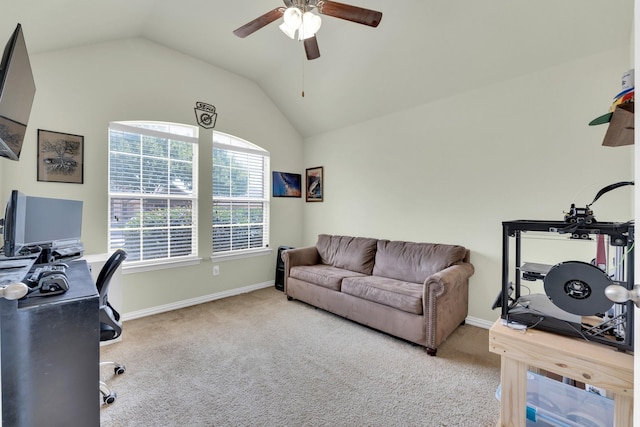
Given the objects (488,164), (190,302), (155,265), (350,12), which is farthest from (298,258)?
(350,12)

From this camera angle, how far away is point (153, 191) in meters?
3.25

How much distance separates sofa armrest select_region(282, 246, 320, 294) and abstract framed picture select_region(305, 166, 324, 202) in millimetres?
958

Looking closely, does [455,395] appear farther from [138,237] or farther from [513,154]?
[138,237]

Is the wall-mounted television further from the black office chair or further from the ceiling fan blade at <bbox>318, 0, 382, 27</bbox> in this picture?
the ceiling fan blade at <bbox>318, 0, 382, 27</bbox>

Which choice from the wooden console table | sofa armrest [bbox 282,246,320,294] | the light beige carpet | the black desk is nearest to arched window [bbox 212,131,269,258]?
sofa armrest [bbox 282,246,320,294]

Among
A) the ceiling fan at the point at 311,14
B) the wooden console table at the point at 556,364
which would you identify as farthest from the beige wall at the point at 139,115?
the wooden console table at the point at 556,364

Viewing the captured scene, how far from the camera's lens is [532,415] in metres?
→ 1.30

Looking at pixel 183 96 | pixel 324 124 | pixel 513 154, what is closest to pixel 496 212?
pixel 513 154

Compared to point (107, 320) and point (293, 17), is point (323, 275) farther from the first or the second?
point (293, 17)

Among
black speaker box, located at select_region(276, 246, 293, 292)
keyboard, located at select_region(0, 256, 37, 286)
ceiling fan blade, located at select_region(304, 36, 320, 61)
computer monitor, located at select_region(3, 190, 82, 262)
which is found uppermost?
ceiling fan blade, located at select_region(304, 36, 320, 61)

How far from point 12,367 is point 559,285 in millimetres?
2107

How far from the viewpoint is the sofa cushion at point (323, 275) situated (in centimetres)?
315

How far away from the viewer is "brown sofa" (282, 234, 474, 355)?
7.88 feet

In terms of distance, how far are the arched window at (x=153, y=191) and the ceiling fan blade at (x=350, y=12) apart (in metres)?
2.35
